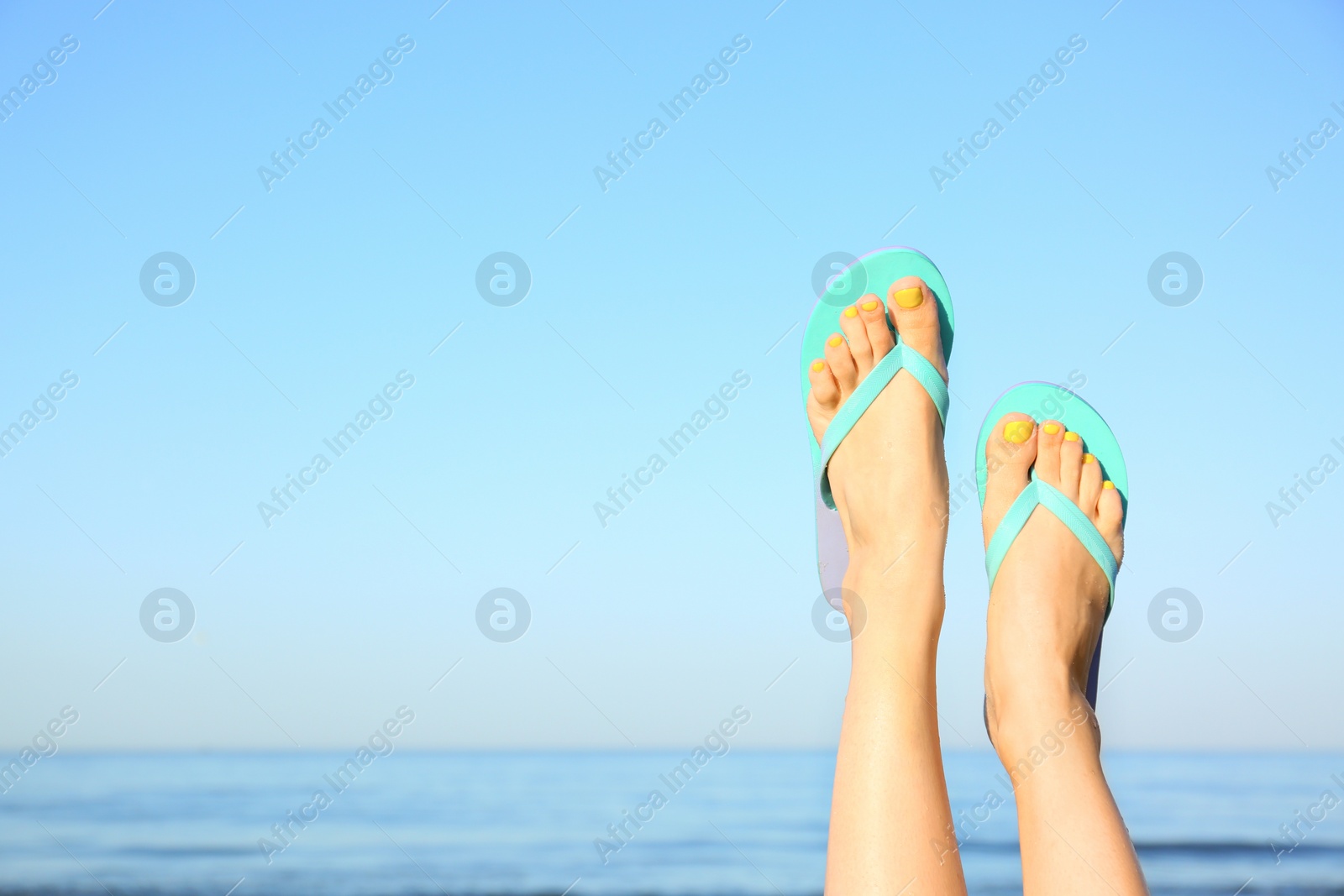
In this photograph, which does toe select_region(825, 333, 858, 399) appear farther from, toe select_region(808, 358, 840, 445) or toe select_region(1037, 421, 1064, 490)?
toe select_region(1037, 421, 1064, 490)

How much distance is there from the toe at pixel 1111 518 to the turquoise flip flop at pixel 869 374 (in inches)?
19.1

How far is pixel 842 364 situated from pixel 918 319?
0.75 ft

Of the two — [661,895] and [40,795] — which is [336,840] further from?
[40,795]

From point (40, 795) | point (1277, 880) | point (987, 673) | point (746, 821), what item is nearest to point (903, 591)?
point (987, 673)

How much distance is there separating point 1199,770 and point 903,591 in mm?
13832

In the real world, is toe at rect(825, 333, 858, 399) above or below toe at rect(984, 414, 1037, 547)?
above

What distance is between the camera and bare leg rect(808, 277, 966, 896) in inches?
57.2

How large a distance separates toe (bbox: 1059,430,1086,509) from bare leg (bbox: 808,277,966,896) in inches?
16.2

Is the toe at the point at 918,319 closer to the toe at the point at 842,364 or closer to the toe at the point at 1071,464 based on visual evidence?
the toe at the point at 842,364

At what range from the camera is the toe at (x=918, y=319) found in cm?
248

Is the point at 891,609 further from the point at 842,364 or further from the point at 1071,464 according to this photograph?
the point at 1071,464

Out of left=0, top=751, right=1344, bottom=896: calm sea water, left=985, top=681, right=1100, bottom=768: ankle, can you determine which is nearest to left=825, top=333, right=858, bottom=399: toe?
left=985, top=681, right=1100, bottom=768: ankle

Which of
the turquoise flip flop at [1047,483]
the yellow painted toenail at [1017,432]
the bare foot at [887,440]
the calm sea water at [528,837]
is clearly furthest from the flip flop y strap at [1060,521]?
the calm sea water at [528,837]

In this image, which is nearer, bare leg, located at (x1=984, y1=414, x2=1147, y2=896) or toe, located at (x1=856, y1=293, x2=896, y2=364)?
bare leg, located at (x1=984, y1=414, x2=1147, y2=896)
